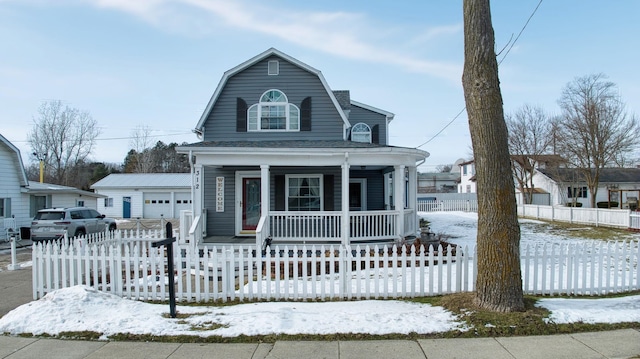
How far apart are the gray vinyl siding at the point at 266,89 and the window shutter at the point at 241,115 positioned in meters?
0.13

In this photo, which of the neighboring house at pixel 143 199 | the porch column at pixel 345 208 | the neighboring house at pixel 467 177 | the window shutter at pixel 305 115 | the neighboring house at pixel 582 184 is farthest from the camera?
the neighboring house at pixel 467 177

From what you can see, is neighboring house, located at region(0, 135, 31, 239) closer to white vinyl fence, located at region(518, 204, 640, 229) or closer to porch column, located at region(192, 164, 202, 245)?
porch column, located at region(192, 164, 202, 245)

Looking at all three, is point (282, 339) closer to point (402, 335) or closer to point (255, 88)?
point (402, 335)

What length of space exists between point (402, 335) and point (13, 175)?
22.0 meters

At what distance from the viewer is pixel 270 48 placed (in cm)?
1398

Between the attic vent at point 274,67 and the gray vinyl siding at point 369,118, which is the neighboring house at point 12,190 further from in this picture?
the gray vinyl siding at point 369,118

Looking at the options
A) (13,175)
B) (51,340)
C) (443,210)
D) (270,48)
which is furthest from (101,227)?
(443,210)

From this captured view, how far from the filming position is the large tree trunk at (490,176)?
18.7 feet

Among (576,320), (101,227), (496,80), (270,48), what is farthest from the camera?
(101,227)

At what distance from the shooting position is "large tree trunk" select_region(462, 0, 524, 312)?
571 cm

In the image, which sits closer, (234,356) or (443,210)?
(234,356)

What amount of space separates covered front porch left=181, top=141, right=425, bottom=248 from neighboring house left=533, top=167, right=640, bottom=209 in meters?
25.6

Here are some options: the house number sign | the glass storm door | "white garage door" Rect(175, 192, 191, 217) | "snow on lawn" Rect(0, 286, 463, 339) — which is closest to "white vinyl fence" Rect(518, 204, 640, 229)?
the glass storm door

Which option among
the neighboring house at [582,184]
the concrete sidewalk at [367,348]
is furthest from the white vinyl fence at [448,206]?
the concrete sidewalk at [367,348]
